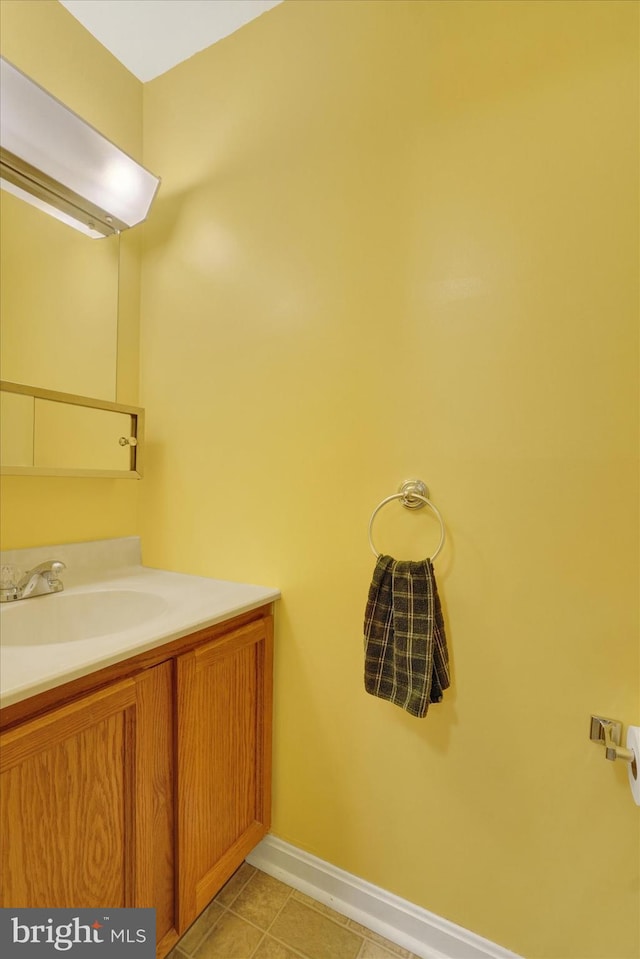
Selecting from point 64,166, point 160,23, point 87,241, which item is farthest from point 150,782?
point 160,23

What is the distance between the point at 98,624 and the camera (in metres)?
1.19

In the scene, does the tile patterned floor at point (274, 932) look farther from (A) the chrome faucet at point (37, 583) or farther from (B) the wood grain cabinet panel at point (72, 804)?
(A) the chrome faucet at point (37, 583)

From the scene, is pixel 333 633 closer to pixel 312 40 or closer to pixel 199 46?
pixel 312 40

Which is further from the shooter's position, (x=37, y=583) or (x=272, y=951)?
(x=37, y=583)

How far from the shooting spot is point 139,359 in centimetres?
152

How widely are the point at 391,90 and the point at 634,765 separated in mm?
1656

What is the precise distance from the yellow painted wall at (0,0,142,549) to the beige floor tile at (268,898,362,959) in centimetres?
123

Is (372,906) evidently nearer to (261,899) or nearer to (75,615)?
(261,899)

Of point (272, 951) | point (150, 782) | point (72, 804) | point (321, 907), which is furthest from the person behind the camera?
point (321, 907)

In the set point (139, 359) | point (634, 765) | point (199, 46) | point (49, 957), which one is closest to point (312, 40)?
point (199, 46)

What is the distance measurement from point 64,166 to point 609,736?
207 centimetres
